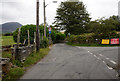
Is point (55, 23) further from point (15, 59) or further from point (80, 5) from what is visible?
point (15, 59)

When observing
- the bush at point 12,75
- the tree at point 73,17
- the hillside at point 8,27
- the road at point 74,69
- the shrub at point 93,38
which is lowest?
the road at point 74,69

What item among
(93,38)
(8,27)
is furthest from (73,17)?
(8,27)

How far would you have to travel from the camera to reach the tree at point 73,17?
3853cm

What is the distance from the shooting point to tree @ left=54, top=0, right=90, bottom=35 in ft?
126

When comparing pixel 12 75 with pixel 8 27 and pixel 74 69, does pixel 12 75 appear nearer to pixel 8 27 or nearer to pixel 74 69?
pixel 74 69

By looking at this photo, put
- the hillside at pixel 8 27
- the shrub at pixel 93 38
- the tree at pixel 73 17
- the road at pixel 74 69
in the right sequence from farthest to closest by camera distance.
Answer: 1. the tree at pixel 73 17
2. the shrub at pixel 93 38
3. the hillside at pixel 8 27
4. the road at pixel 74 69

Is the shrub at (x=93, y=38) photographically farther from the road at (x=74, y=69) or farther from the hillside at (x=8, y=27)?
the hillside at (x=8, y=27)

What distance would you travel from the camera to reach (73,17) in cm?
3912

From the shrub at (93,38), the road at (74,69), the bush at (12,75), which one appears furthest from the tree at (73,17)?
the bush at (12,75)

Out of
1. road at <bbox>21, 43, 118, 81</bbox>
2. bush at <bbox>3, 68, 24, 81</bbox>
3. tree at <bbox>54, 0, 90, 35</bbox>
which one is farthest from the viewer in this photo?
tree at <bbox>54, 0, 90, 35</bbox>

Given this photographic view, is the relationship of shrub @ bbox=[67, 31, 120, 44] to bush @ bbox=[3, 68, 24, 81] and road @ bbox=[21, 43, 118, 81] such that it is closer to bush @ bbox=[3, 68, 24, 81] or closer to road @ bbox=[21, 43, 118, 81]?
road @ bbox=[21, 43, 118, 81]

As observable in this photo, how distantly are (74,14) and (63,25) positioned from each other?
5000 millimetres

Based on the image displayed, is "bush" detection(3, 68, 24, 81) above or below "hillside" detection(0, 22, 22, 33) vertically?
below

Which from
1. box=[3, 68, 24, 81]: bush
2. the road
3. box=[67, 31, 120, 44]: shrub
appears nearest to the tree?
box=[67, 31, 120, 44]: shrub
